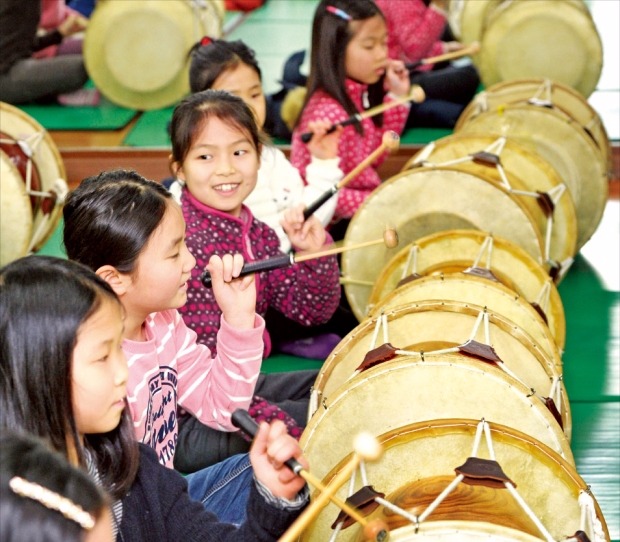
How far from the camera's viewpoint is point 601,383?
2248mm

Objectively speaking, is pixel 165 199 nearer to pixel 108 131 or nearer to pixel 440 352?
pixel 440 352

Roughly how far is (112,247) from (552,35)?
2373 millimetres

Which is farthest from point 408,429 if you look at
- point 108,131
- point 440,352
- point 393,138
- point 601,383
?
point 108,131

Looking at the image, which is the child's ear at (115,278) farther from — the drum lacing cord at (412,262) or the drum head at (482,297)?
the drum lacing cord at (412,262)

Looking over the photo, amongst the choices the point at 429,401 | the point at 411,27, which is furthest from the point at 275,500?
the point at 411,27

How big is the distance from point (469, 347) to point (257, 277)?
23.1 inches

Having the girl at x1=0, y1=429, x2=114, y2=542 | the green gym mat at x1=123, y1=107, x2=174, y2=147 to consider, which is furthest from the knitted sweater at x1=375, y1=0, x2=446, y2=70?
the girl at x1=0, y1=429, x2=114, y2=542

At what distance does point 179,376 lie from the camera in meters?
1.51

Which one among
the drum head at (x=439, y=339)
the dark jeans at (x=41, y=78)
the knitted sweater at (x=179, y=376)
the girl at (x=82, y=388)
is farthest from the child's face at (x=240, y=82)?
the dark jeans at (x=41, y=78)

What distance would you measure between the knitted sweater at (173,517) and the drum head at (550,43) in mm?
2554

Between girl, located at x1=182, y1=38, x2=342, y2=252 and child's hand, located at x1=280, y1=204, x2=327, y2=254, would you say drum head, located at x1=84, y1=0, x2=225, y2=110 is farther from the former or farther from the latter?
child's hand, located at x1=280, y1=204, x2=327, y2=254

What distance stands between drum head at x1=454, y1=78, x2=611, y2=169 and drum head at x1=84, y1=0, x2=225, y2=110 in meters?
1.30

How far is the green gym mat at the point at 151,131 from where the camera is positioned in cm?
358

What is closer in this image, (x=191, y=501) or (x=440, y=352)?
(x=191, y=501)
